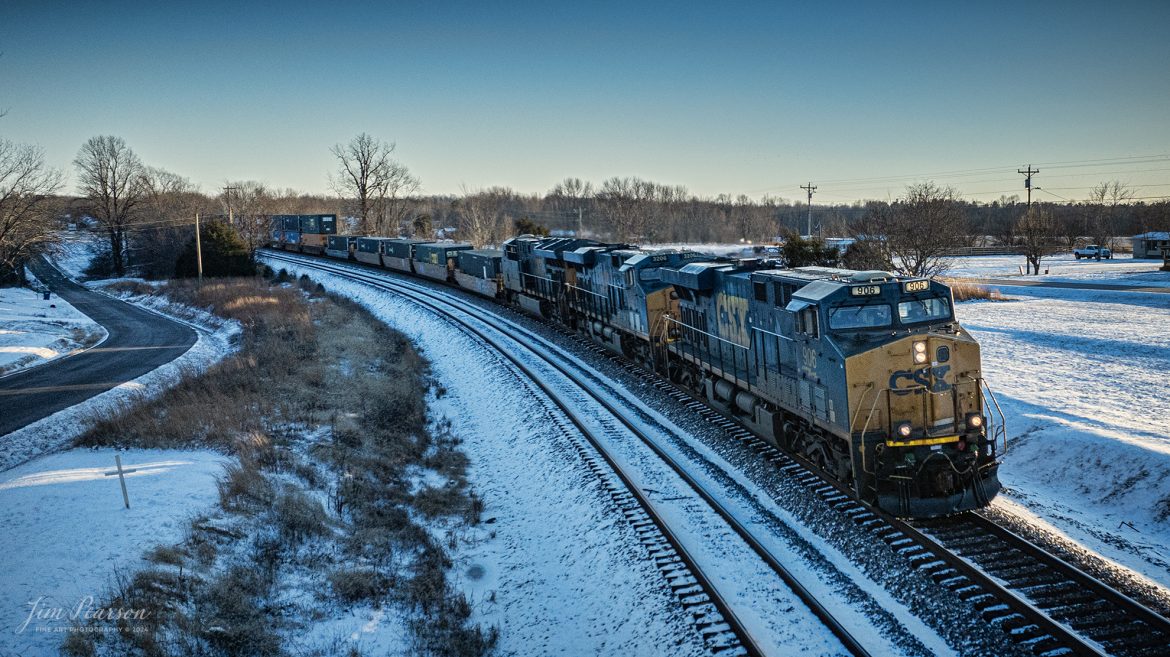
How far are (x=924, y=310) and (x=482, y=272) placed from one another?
3079 centimetres

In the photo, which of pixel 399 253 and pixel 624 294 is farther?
pixel 399 253

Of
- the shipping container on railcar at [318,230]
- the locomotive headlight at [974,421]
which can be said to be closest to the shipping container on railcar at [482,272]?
the shipping container on railcar at [318,230]

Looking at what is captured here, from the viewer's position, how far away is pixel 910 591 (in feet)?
29.0

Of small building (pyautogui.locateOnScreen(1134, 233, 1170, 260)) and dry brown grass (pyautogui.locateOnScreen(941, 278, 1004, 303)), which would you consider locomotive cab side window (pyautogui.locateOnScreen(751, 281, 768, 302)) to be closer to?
dry brown grass (pyautogui.locateOnScreen(941, 278, 1004, 303))

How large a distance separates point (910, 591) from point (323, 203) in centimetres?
17402

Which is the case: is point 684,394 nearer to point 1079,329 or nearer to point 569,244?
point 569,244

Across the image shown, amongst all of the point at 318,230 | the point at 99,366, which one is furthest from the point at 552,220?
the point at 99,366

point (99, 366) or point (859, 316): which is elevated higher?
point (859, 316)

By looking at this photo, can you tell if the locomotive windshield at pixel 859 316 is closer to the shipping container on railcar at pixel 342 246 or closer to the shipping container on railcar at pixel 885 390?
the shipping container on railcar at pixel 885 390

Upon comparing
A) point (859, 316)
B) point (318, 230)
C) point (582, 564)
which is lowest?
point (582, 564)

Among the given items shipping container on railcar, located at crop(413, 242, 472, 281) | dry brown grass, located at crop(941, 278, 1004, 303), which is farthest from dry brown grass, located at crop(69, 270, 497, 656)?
dry brown grass, located at crop(941, 278, 1004, 303)

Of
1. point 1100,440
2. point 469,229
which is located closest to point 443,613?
point 1100,440

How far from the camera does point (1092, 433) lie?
13.3 m

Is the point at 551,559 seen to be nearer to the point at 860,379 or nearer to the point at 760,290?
the point at 860,379
